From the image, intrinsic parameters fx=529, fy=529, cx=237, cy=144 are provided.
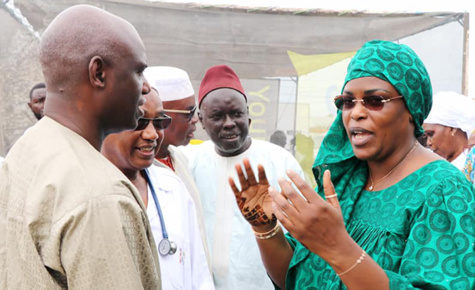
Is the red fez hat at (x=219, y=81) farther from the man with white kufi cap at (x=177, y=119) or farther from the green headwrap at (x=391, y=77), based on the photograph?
the green headwrap at (x=391, y=77)

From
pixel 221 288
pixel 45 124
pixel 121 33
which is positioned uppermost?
pixel 121 33

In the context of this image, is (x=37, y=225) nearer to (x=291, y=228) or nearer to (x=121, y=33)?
(x=121, y=33)

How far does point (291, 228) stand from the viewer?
201 cm

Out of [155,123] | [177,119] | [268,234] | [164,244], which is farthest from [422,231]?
[177,119]

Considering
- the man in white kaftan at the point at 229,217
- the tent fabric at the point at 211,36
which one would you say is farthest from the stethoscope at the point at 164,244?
the tent fabric at the point at 211,36

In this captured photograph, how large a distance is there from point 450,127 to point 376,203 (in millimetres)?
4065

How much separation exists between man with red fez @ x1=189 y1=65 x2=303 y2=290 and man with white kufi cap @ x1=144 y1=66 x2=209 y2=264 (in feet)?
0.69

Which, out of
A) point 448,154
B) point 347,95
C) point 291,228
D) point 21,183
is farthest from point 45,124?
point 448,154

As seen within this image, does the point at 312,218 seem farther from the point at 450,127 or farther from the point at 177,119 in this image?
the point at 450,127

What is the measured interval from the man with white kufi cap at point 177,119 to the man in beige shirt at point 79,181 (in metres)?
2.19

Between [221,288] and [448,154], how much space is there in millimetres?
3323

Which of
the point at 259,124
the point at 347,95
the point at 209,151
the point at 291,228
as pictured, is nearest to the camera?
the point at 291,228

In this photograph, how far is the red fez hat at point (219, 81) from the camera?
4.47 metres

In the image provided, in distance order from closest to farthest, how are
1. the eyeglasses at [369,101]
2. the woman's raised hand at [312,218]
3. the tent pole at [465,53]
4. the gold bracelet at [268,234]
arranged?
the woman's raised hand at [312,218] → the eyeglasses at [369,101] → the gold bracelet at [268,234] → the tent pole at [465,53]
